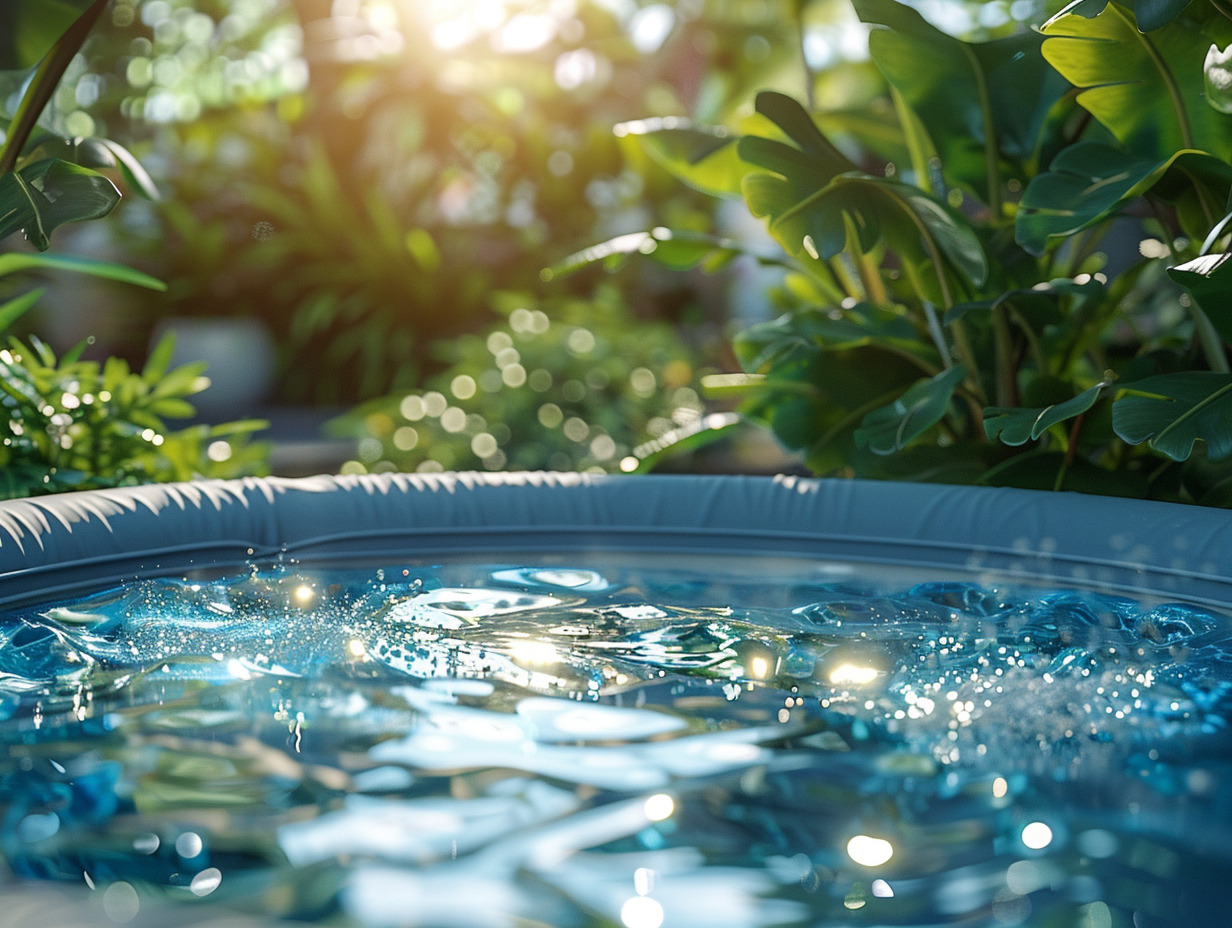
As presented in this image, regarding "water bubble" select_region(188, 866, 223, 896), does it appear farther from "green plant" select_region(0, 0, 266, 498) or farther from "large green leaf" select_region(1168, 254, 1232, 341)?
"large green leaf" select_region(1168, 254, 1232, 341)

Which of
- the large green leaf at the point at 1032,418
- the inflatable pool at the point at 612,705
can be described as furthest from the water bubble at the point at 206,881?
the large green leaf at the point at 1032,418

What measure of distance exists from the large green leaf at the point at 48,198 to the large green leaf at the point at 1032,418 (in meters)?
1.77

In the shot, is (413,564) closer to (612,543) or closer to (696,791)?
(612,543)

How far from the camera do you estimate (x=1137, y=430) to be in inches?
73.9

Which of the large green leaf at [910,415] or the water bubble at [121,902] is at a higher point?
the large green leaf at [910,415]

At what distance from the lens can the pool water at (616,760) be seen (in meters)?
0.94

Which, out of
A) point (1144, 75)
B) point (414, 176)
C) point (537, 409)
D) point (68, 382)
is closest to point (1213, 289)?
point (1144, 75)

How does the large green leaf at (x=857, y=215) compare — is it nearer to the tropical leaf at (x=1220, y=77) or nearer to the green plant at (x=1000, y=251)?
the green plant at (x=1000, y=251)

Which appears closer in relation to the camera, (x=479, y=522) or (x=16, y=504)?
(x=16, y=504)

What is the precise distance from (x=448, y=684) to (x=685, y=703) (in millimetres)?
346

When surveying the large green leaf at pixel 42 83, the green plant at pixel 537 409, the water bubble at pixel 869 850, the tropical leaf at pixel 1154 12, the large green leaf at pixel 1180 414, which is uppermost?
the tropical leaf at pixel 1154 12

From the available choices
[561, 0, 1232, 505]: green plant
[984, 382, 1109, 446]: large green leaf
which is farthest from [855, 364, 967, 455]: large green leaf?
[984, 382, 1109, 446]: large green leaf

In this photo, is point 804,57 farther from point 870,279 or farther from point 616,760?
point 616,760

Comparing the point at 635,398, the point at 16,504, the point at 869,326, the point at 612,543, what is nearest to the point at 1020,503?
the point at 869,326
